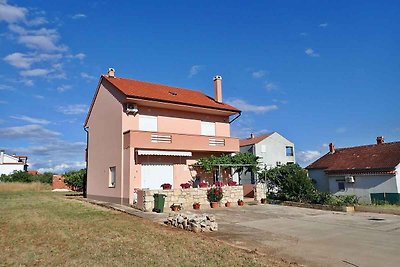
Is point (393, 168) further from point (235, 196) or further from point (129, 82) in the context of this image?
point (129, 82)

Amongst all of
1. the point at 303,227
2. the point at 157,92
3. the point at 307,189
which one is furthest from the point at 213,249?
the point at 157,92

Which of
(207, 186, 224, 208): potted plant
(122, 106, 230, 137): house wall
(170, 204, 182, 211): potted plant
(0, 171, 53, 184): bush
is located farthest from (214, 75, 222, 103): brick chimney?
(0, 171, 53, 184): bush

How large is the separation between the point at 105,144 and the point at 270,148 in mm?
38273

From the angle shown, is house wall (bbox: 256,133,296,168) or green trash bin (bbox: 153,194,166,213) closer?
green trash bin (bbox: 153,194,166,213)

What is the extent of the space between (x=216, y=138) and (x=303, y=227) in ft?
51.0

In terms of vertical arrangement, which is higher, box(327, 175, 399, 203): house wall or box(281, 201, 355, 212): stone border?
box(327, 175, 399, 203): house wall

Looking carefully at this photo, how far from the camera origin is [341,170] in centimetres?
3831

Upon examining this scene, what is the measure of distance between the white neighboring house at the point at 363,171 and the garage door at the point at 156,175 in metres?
21.2

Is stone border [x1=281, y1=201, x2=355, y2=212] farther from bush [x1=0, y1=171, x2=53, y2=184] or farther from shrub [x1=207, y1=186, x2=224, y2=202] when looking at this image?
bush [x1=0, y1=171, x2=53, y2=184]

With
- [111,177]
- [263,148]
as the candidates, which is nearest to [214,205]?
[111,177]

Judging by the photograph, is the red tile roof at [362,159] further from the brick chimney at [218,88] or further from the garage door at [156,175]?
the garage door at [156,175]

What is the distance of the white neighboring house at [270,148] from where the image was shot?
60.1 meters

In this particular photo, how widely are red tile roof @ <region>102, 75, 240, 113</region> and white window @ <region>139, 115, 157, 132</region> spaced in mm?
1917

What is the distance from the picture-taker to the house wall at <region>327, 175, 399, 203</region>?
33344 millimetres
